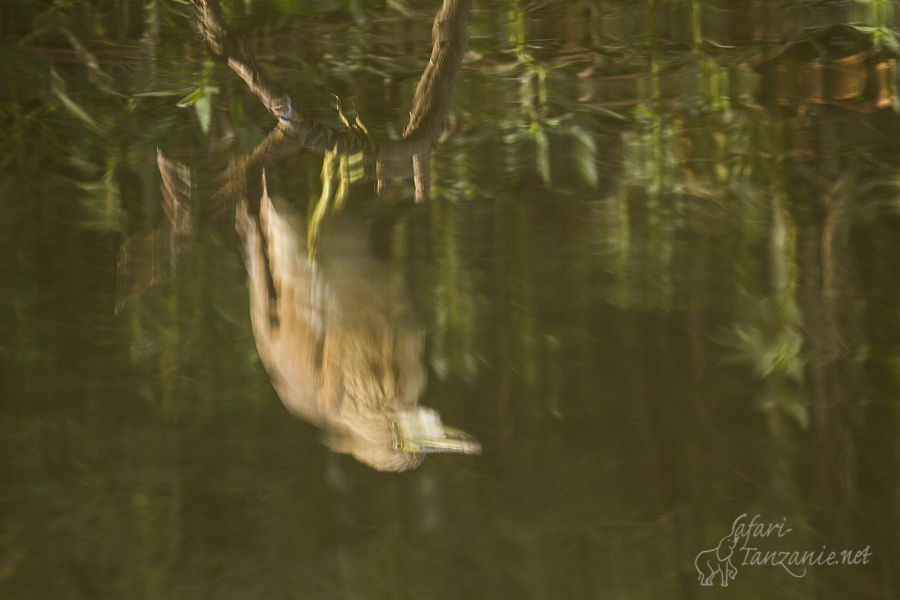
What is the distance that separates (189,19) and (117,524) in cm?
49

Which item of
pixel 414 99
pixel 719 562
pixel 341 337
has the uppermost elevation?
pixel 414 99

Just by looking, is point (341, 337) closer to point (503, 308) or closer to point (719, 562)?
point (503, 308)

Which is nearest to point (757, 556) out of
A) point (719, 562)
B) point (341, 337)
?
point (719, 562)

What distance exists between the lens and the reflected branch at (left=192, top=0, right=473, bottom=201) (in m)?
0.63

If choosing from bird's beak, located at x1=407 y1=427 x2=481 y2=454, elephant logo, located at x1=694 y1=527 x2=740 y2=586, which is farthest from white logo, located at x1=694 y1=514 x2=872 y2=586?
bird's beak, located at x1=407 y1=427 x2=481 y2=454

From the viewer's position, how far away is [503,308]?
0.58 m

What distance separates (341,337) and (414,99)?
0.25 m

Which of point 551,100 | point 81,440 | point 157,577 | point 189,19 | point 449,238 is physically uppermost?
point 189,19

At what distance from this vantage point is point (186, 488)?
0.53m

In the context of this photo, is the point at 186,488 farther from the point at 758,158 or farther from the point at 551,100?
the point at 758,158

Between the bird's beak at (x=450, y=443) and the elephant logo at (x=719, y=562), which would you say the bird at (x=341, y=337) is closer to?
the bird's beak at (x=450, y=443)

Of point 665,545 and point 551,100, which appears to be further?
point 551,100

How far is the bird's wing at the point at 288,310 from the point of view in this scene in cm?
56

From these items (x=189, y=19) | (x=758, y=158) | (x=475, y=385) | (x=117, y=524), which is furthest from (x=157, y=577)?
(x=758, y=158)
